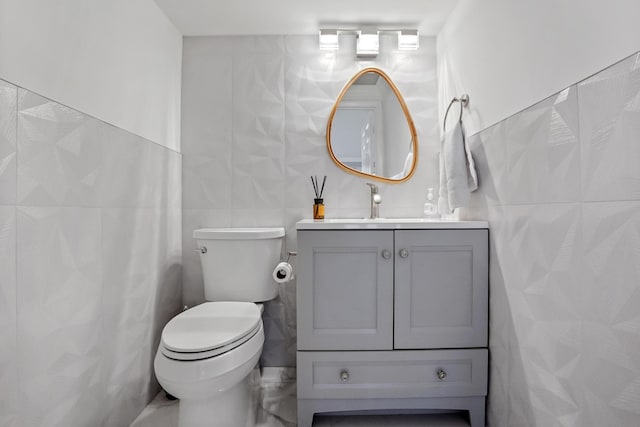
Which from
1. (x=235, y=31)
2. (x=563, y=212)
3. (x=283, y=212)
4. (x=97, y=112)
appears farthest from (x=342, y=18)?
(x=563, y=212)

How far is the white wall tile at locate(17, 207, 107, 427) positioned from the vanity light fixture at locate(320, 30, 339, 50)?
1437 mm

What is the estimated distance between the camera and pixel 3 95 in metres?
0.85

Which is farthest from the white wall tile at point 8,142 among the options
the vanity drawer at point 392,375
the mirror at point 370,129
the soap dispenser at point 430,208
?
the soap dispenser at point 430,208

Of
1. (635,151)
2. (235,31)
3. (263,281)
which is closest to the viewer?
(635,151)

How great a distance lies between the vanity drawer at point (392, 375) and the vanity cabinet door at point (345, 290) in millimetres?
62

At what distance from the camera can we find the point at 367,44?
6.04 feet

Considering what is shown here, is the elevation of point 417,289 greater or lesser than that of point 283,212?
lesser

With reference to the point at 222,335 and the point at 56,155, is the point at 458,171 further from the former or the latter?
the point at 56,155

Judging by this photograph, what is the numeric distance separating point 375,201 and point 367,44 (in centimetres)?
91

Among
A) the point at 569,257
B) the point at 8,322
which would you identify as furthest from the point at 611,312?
the point at 8,322

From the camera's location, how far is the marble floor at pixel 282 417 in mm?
1428

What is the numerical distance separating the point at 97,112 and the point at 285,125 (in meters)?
0.95

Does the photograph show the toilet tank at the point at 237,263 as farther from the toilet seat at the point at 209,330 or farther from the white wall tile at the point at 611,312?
the white wall tile at the point at 611,312

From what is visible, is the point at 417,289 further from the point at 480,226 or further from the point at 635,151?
the point at 635,151
